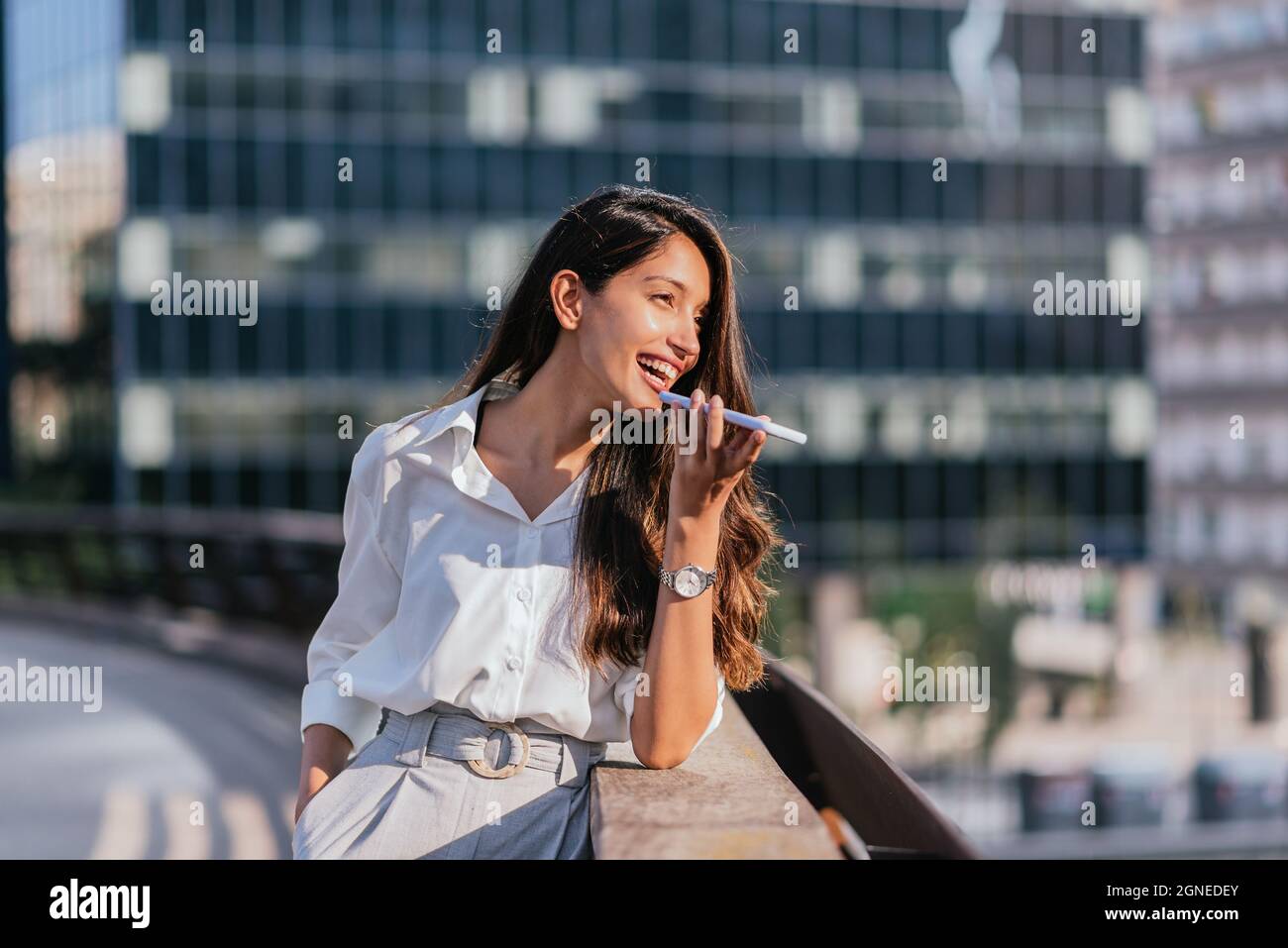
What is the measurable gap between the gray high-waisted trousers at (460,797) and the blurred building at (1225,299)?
80.6m

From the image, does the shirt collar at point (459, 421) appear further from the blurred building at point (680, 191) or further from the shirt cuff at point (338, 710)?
the blurred building at point (680, 191)

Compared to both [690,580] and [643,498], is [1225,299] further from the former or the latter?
[690,580]

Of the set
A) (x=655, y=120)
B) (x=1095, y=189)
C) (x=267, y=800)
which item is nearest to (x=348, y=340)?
(x=655, y=120)

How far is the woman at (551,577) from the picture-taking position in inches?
94.1

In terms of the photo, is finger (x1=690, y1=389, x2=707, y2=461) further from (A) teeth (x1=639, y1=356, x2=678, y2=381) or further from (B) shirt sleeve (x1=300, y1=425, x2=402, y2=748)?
(B) shirt sleeve (x1=300, y1=425, x2=402, y2=748)

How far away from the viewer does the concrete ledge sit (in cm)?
208

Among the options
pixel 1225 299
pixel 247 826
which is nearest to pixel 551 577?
pixel 247 826

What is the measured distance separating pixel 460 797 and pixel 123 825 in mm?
4248

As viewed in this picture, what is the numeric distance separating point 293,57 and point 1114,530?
2242cm

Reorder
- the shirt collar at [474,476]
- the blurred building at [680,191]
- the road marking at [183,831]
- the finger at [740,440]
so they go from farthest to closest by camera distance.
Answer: the blurred building at [680,191], the road marking at [183,831], the shirt collar at [474,476], the finger at [740,440]

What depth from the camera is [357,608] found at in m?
2.66

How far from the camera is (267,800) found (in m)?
6.54

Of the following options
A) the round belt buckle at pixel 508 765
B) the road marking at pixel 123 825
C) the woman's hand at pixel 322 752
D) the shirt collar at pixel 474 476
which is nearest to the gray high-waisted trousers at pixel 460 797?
the round belt buckle at pixel 508 765
